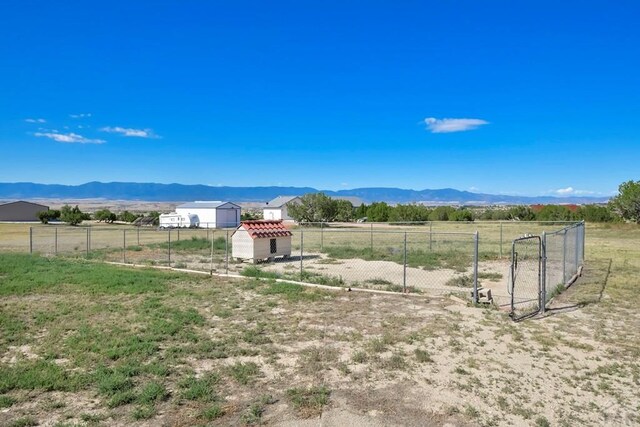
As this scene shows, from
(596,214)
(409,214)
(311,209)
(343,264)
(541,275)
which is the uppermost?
(311,209)

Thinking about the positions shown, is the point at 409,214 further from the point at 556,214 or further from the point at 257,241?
the point at 257,241

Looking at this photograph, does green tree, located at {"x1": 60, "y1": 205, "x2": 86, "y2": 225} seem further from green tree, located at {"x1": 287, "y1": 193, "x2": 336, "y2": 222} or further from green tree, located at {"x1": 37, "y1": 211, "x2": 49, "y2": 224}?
green tree, located at {"x1": 287, "y1": 193, "x2": 336, "y2": 222}

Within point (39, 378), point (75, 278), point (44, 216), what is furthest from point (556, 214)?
point (44, 216)

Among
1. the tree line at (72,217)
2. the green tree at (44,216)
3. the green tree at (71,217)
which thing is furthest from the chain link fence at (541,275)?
the green tree at (44,216)

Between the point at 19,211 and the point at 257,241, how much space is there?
6459cm

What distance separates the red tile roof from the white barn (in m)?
35.1

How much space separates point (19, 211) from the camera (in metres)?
67.7

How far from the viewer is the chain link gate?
9.62m

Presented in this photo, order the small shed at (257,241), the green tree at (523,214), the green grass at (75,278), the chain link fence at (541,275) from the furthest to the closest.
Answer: the green tree at (523,214)
the small shed at (257,241)
the green grass at (75,278)
the chain link fence at (541,275)

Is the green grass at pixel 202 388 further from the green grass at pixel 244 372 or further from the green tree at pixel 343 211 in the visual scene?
the green tree at pixel 343 211

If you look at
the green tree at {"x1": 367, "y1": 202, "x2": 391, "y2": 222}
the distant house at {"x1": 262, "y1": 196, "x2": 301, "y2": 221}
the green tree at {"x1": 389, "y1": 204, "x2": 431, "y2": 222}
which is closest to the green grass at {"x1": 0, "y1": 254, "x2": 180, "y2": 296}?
the green tree at {"x1": 389, "y1": 204, "x2": 431, "y2": 222}

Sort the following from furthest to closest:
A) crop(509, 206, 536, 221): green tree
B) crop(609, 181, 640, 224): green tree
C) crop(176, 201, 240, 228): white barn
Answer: crop(509, 206, 536, 221): green tree
crop(176, 201, 240, 228): white barn
crop(609, 181, 640, 224): green tree

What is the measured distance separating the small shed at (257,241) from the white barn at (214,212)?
116ft

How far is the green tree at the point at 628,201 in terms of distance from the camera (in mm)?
42375
